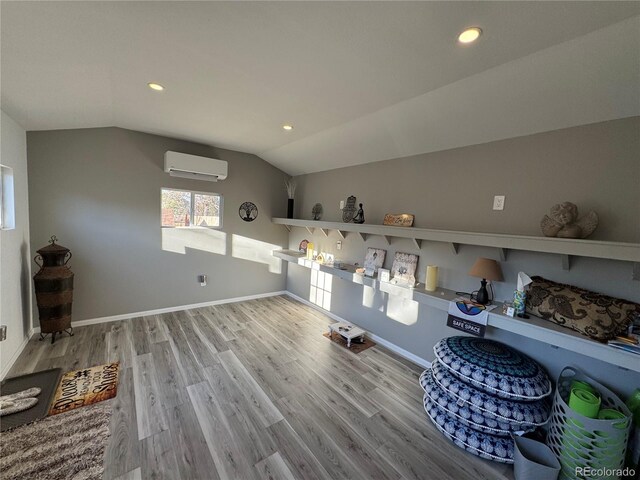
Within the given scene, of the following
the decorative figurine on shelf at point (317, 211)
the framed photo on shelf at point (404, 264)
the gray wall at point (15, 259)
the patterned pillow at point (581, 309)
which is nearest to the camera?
the patterned pillow at point (581, 309)

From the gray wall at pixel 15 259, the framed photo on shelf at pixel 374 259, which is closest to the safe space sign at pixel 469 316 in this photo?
the framed photo on shelf at pixel 374 259

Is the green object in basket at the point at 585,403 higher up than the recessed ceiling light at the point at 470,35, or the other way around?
the recessed ceiling light at the point at 470,35

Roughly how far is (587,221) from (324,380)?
8.09 feet

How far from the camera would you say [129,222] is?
3.50 metres

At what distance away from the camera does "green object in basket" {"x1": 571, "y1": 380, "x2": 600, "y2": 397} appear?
1645 mm

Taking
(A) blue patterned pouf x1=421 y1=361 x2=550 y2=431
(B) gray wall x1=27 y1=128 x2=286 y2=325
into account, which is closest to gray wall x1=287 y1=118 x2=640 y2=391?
(A) blue patterned pouf x1=421 y1=361 x2=550 y2=431

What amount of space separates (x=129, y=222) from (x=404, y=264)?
3.73 meters

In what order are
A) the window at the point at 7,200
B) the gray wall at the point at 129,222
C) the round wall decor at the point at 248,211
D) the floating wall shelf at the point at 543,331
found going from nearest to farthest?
the floating wall shelf at the point at 543,331
the window at the point at 7,200
the gray wall at the point at 129,222
the round wall decor at the point at 248,211

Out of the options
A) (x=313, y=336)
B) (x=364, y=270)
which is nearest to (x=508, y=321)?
(x=364, y=270)

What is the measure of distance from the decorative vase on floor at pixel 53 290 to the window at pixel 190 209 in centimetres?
121

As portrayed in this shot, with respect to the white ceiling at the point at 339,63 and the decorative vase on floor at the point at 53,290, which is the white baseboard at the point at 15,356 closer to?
the decorative vase on floor at the point at 53,290

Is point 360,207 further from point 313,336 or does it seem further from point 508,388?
point 508,388

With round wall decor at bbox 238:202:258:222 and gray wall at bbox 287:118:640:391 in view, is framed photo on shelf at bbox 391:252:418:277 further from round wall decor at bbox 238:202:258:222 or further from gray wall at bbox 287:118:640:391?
round wall decor at bbox 238:202:258:222

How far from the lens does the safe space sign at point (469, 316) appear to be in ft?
6.54
